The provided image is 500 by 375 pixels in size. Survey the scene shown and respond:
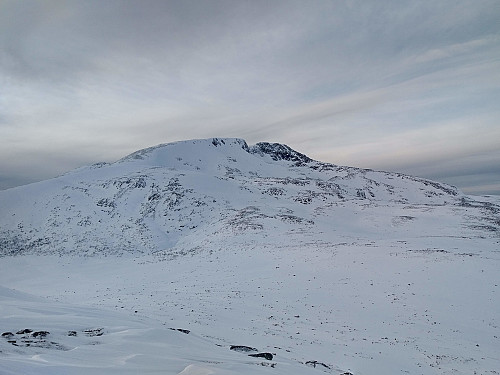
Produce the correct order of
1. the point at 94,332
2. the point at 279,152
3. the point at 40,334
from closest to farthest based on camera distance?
the point at 40,334 < the point at 94,332 < the point at 279,152

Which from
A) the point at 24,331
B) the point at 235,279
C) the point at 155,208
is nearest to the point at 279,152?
the point at 155,208

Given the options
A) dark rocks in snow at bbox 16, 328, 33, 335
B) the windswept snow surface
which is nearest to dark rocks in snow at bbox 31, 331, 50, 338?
the windswept snow surface

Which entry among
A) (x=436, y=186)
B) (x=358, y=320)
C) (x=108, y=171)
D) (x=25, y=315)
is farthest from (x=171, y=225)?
(x=436, y=186)

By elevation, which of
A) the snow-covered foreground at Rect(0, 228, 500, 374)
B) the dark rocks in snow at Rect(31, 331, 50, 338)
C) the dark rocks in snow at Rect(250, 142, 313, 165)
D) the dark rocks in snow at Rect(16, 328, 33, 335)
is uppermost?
the dark rocks in snow at Rect(250, 142, 313, 165)

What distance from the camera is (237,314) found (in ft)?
61.8

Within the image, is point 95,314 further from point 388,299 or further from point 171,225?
point 171,225

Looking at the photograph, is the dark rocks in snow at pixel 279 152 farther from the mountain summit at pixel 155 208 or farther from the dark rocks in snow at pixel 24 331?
the dark rocks in snow at pixel 24 331

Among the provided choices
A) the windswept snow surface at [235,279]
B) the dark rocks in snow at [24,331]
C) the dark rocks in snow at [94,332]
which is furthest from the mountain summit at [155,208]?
the dark rocks in snow at [24,331]

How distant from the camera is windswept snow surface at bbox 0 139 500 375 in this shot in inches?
403

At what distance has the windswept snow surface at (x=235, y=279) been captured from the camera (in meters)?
10.2

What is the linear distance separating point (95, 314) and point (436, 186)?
368ft

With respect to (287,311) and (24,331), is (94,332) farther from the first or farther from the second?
(287,311)

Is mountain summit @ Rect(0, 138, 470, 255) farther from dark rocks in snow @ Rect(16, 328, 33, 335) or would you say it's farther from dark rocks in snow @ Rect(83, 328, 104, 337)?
dark rocks in snow @ Rect(16, 328, 33, 335)

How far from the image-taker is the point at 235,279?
2817cm
